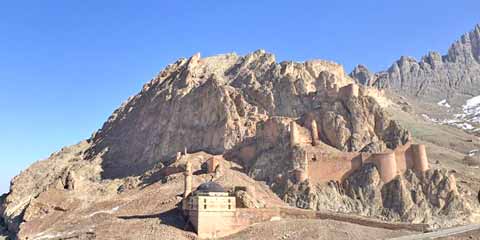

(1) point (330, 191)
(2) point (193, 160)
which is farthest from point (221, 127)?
(1) point (330, 191)

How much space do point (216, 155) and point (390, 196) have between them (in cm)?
2433

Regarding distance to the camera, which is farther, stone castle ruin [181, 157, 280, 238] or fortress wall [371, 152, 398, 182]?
fortress wall [371, 152, 398, 182]

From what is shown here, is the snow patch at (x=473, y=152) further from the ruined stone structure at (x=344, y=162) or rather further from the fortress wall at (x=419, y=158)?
the ruined stone structure at (x=344, y=162)

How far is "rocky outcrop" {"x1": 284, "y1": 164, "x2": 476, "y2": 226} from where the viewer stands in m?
59.8

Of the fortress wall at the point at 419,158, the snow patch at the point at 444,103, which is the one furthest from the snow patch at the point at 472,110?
the fortress wall at the point at 419,158

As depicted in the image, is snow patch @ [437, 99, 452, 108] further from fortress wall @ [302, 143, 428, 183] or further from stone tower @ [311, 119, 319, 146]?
fortress wall @ [302, 143, 428, 183]

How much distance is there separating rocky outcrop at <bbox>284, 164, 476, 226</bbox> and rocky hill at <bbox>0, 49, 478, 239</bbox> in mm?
128

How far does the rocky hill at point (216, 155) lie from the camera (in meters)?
59.5

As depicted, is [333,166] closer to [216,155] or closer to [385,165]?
[385,165]

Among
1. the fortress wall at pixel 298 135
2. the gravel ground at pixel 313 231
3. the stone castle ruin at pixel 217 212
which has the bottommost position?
the gravel ground at pixel 313 231

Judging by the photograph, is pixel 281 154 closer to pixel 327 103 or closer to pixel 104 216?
pixel 327 103

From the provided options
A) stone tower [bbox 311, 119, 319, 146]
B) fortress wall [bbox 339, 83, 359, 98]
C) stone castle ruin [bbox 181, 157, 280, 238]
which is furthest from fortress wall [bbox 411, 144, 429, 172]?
stone castle ruin [bbox 181, 157, 280, 238]

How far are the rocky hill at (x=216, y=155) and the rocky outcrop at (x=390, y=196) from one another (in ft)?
0.42

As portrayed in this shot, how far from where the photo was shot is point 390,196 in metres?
61.4
